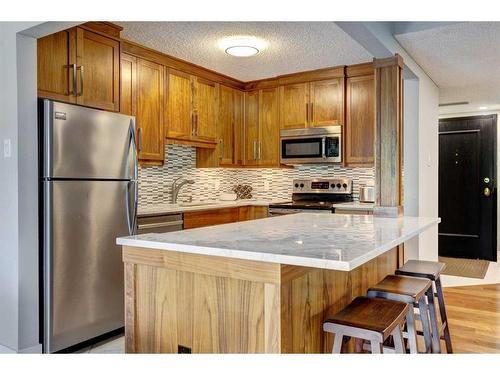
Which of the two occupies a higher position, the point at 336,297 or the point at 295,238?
the point at 295,238

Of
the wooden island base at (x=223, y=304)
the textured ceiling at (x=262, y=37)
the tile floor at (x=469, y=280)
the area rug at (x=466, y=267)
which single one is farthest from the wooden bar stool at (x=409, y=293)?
the area rug at (x=466, y=267)

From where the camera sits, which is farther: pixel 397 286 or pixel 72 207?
pixel 72 207

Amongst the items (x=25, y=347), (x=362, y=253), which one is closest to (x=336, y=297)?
(x=362, y=253)

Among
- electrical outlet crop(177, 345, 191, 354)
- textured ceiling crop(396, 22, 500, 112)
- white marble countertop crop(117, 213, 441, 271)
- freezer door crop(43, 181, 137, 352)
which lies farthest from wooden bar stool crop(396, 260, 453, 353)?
freezer door crop(43, 181, 137, 352)

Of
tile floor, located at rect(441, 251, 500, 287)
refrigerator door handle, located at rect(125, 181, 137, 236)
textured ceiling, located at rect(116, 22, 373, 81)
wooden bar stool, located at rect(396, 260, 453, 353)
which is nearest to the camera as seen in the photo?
wooden bar stool, located at rect(396, 260, 453, 353)

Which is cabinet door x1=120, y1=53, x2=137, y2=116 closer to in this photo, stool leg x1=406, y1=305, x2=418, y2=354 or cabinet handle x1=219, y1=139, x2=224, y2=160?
cabinet handle x1=219, y1=139, x2=224, y2=160

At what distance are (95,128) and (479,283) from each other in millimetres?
4117

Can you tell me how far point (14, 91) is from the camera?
248 cm

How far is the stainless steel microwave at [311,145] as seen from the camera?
173 inches

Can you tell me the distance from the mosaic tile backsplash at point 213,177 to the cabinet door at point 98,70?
1083 mm

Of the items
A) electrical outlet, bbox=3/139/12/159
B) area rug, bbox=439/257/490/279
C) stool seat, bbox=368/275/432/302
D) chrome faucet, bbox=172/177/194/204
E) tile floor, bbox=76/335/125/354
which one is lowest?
tile floor, bbox=76/335/125/354

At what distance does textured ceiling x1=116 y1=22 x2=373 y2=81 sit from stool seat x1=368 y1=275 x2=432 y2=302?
189cm

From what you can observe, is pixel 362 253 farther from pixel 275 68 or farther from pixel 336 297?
pixel 275 68

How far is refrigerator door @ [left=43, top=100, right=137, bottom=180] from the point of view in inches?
101
